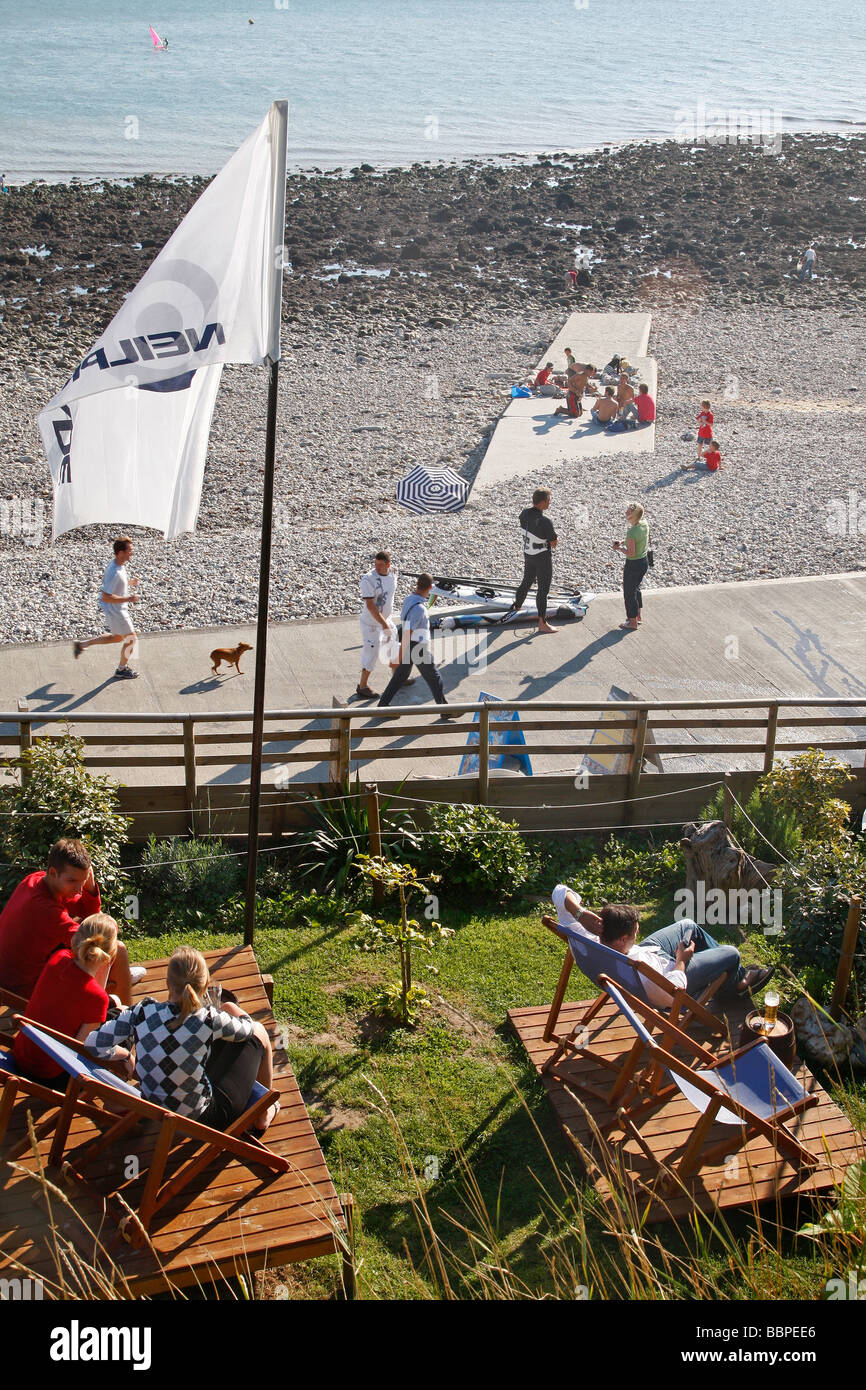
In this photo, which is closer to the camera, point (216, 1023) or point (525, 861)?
point (216, 1023)

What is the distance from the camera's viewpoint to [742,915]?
27.7 feet

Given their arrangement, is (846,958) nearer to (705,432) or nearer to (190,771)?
(190,771)

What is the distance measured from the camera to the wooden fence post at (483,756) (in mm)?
9211

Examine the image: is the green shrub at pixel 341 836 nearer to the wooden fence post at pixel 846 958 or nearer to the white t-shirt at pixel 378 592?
the wooden fence post at pixel 846 958

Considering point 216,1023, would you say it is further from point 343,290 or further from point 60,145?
point 60,145

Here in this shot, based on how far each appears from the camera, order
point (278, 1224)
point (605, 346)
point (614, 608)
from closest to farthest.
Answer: point (278, 1224), point (614, 608), point (605, 346)

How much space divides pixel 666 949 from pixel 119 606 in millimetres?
7719

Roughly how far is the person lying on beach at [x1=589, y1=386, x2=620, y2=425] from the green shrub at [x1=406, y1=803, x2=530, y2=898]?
17324 millimetres

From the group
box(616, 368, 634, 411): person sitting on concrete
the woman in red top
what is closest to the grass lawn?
the woman in red top

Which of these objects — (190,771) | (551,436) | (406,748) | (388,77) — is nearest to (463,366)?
(551,436)

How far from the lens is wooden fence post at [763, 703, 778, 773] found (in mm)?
9691

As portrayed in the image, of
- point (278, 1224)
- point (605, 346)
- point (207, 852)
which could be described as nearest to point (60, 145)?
point (605, 346)

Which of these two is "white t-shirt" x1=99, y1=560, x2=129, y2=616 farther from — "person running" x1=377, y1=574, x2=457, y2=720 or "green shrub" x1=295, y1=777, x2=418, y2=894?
"green shrub" x1=295, y1=777, x2=418, y2=894
